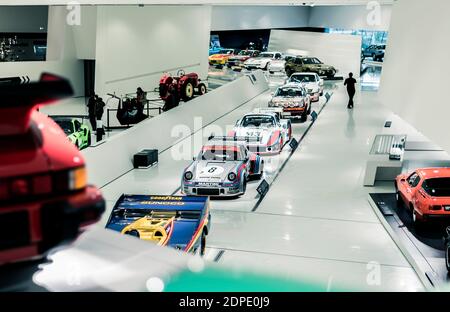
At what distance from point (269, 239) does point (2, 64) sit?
59.2 ft

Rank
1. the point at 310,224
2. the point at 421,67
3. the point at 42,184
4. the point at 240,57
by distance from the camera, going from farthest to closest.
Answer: the point at 240,57 → the point at 310,224 → the point at 421,67 → the point at 42,184

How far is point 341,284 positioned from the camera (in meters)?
9.77

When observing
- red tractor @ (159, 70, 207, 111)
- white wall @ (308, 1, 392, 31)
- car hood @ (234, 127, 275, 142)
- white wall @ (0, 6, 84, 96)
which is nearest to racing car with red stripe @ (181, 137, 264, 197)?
car hood @ (234, 127, 275, 142)

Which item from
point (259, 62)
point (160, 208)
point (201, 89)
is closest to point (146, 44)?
point (201, 89)

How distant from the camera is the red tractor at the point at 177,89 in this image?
23.2 metres

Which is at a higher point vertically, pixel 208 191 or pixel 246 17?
pixel 246 17

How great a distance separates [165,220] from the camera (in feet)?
33.3

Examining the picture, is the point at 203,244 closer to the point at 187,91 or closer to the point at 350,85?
the point at 187,91

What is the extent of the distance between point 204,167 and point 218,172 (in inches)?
15.7

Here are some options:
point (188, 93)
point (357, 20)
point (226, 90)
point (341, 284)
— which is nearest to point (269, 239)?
point (341, 284)

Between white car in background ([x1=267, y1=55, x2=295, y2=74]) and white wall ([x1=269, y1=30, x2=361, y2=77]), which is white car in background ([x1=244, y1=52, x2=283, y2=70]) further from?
white wall ([x1=269, y1=30, x2=361, y2=77])

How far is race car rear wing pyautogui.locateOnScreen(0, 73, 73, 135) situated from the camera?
6.68ft

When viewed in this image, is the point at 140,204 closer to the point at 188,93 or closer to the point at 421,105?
the point at 421,105

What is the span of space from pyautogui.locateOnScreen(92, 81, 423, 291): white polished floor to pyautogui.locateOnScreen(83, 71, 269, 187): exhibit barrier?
17.7 inches
